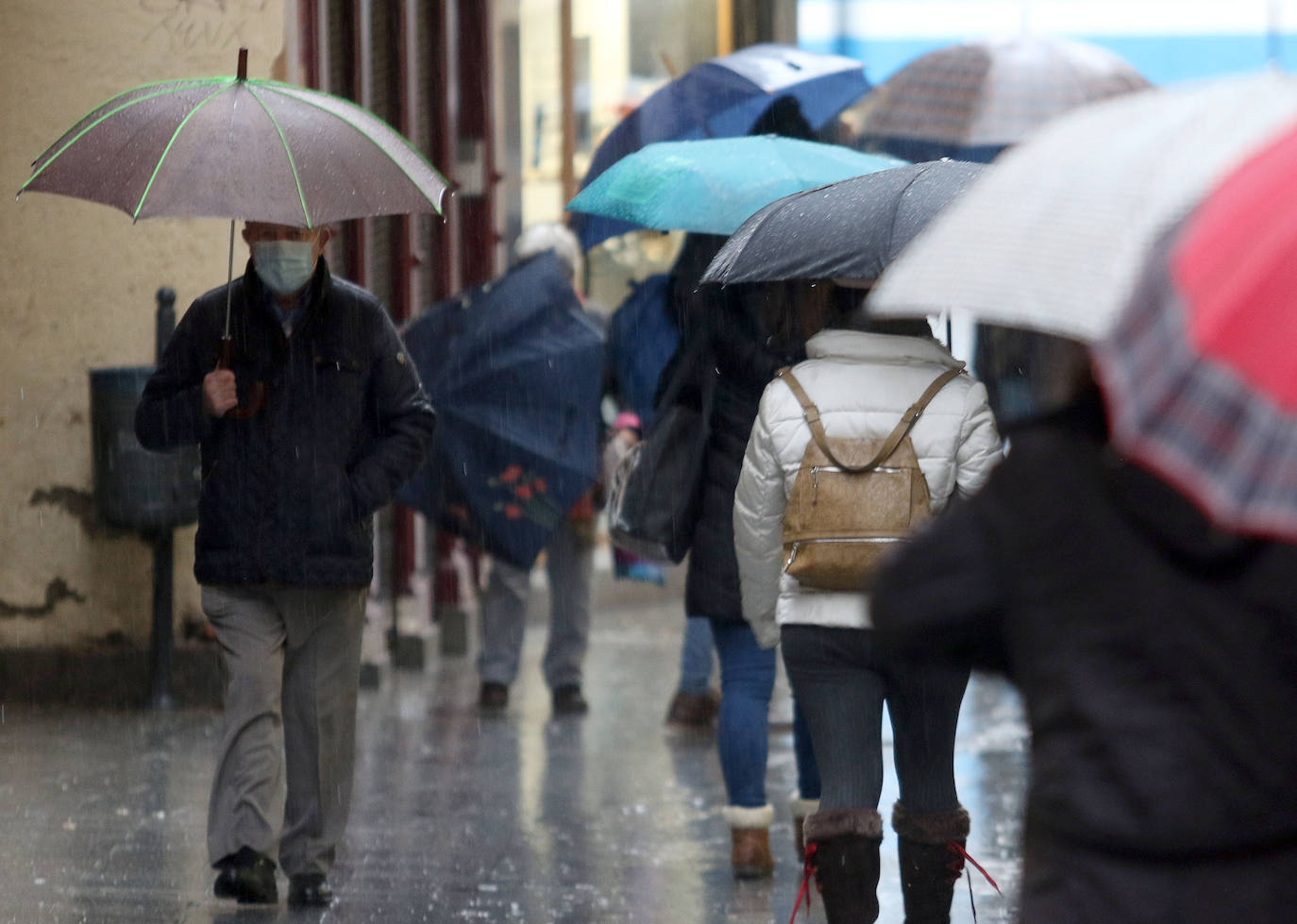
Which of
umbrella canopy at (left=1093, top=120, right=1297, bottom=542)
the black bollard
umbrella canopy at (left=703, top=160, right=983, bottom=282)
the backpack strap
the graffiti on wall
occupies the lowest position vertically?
the black bollard

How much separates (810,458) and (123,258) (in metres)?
4.70

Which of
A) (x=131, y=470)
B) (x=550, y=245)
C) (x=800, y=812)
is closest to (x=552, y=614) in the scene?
(x=550, y=245)

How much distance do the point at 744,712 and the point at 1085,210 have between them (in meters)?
3.70

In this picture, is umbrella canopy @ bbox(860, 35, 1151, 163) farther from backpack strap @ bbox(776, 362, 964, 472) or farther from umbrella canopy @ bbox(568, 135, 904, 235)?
backpack strap @ bbox(776, 362, 964, 472)

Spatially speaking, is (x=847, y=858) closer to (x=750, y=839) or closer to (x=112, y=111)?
(x=750, y=839)

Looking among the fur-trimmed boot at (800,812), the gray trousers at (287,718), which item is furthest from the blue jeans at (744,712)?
the gray trousers at (287,718)

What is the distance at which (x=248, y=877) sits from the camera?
18.1 feet

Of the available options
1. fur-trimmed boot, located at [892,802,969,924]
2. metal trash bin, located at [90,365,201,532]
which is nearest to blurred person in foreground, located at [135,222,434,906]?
fur-trimmed boot, located at [892,802,969,924]

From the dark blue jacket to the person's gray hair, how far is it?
3.46 meters

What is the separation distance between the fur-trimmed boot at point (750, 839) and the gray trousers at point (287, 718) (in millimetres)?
1175

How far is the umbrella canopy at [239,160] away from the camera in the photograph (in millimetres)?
5145

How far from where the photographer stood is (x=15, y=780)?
7.21m

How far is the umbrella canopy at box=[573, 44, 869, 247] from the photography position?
8078mm

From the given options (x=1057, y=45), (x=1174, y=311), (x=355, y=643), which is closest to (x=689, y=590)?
(x=355, y=643)
